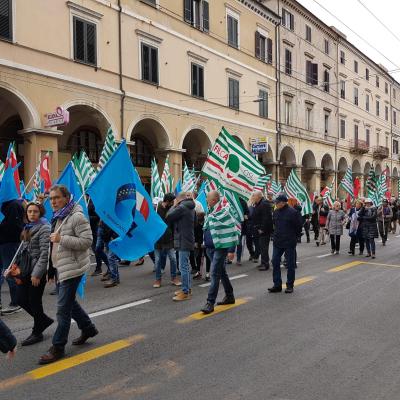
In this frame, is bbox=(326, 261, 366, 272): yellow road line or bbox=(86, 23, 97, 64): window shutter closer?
bbox=(326, 261, 366, 272): yellow road line

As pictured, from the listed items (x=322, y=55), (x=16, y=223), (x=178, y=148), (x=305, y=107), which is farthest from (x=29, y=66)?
(x=322, y=55)

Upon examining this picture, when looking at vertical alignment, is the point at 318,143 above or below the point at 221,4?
below

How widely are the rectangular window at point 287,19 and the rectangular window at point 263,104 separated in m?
5.93

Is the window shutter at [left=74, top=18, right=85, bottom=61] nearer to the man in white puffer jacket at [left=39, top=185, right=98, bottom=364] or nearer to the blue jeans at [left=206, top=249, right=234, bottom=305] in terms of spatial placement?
the blue jeans at [left=206, top=249, right=234, bottom=305]

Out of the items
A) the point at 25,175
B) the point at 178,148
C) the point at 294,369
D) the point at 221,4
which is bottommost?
the point at 294,369

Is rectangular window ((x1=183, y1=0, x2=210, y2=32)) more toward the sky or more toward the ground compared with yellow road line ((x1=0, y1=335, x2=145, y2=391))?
more toward the sky

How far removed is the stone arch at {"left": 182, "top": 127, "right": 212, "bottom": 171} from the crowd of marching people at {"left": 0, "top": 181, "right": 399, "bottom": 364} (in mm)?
13204

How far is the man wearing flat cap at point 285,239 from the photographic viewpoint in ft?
25.4

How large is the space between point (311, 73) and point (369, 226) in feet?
83.4

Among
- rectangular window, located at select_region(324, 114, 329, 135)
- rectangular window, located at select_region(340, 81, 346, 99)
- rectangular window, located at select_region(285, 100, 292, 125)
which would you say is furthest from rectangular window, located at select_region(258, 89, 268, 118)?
rectangular window, located at select_region(340, 81, 346, 99)

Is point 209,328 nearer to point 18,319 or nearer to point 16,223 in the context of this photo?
point 18,319

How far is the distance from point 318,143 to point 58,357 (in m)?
33.6

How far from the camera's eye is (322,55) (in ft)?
120

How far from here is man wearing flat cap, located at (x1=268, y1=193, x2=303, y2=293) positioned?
305 inches
